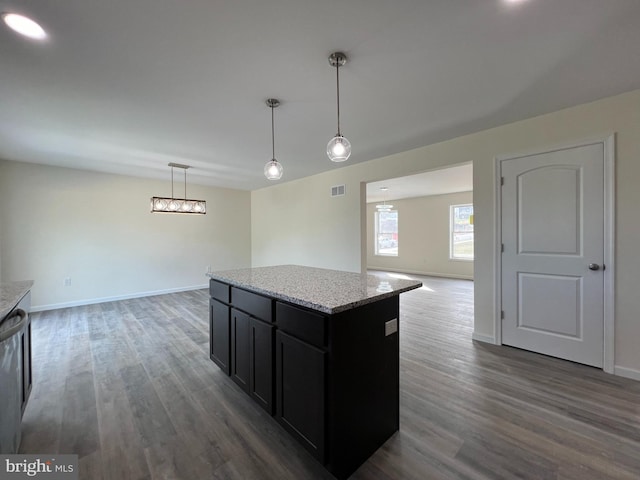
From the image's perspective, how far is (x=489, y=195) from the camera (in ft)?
10.4

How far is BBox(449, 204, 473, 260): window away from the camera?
25.0 ft

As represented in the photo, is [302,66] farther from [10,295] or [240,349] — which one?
[10,295]

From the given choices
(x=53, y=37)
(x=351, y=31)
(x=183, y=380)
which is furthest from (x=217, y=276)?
(x=351, y=31)

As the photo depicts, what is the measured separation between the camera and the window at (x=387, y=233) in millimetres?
9430

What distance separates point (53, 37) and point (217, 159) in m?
2.70

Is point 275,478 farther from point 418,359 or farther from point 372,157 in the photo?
point 372,157

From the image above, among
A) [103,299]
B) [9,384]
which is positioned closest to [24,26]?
[9,384]

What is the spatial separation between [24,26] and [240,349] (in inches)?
96.7

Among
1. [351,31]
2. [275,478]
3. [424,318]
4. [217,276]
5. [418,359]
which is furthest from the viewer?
[424,318]

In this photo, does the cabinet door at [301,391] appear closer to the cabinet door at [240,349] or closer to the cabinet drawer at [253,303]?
the cabinet drawer at [253,303]

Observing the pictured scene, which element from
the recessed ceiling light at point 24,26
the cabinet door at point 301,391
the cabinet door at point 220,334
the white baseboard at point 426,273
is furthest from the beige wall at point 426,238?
the recessed ceiling light at point 24,26

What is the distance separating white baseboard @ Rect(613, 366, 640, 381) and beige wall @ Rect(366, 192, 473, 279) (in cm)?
513

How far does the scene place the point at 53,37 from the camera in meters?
1.65

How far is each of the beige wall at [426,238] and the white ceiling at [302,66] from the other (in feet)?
17.2
